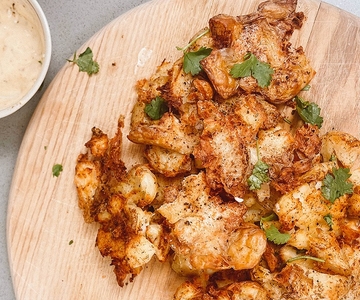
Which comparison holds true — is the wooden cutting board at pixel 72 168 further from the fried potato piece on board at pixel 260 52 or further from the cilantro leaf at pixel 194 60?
the fried potato piece on board at pixel 260 52

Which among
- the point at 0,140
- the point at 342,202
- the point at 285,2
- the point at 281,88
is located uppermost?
the point at 285,2

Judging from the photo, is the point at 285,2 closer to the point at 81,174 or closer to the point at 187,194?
the point at 187,194

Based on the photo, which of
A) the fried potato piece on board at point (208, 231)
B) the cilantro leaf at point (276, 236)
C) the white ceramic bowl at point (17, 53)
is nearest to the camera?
the fried potato piece on board at point (208, 231)

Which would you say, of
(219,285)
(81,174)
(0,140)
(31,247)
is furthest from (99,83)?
(219,285)

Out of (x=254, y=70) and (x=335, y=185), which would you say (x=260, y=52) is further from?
(x=335, y=185)

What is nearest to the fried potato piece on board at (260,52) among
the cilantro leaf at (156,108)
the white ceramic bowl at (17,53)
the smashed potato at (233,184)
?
the smashed potato at (233,184)

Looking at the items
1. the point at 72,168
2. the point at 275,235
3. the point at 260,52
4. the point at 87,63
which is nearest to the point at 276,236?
→ the point at 275,235
